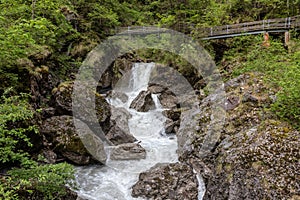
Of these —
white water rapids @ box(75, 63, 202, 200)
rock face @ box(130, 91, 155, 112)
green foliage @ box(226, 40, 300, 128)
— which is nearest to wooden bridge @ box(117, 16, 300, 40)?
green foliage @ box(226, 40, 300, 128)

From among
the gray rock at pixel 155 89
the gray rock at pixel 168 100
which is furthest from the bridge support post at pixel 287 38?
the gray rock at pixel 155 89

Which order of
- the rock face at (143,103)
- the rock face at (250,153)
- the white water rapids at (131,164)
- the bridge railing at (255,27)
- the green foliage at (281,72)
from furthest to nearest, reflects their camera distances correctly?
the rock face at (143,103), the bridge railing at (255,27), the white water rapids at (131,164), the green foliage at (281,72), the rock face at (250,153)

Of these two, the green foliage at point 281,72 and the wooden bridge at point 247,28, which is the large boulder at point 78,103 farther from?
the wooden bridge at point 247,28

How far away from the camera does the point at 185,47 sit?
16219 millimetres

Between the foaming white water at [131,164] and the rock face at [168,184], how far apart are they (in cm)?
51

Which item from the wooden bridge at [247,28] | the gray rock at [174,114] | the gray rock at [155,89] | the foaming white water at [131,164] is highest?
the wooden bridge at [247,28]

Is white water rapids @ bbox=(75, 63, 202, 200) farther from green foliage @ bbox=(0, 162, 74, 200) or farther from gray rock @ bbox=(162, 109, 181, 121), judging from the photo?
green foliage @ bbox=(0, 162, 74, 200)

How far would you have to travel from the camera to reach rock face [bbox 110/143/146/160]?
9.75 m

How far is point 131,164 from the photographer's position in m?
9.41

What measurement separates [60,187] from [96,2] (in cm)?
1911

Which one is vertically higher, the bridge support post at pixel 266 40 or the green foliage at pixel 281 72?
the bridge support post at pixel 266 40

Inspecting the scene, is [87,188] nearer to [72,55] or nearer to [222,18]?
[72,55]

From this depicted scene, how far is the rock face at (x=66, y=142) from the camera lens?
8.55 meters

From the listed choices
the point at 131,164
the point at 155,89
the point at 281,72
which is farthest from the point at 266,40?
the point at 131,164
